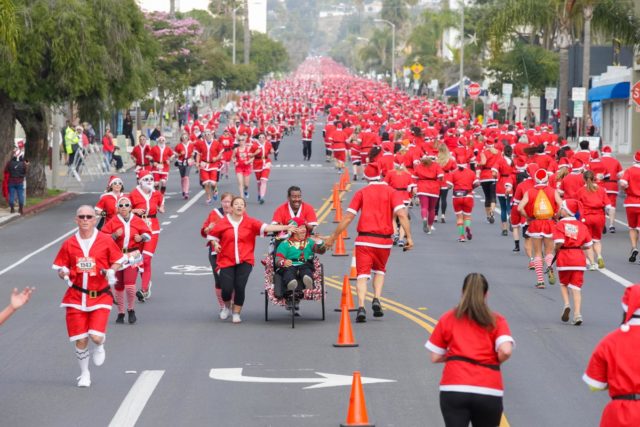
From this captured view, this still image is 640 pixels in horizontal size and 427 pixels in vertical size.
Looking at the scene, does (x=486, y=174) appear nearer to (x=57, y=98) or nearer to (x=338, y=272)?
(x=338, y=272)

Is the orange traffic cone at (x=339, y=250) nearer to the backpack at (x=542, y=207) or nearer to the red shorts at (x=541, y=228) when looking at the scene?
the red shorts at (x=541, y=228)

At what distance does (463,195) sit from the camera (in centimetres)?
2669

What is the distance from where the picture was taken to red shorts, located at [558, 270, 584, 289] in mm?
16734

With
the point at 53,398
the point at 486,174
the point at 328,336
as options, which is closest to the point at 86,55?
the point at 486,174

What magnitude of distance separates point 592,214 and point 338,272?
418cm

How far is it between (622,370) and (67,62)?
2806cm

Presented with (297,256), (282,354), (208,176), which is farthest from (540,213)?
(208,176)

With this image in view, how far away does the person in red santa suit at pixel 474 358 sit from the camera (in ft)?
28.1

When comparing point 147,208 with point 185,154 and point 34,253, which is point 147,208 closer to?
Result: point 34,253

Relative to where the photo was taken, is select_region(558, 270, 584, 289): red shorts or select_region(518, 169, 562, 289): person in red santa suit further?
select_region(518, 169, 562, 289): person in red santa suit

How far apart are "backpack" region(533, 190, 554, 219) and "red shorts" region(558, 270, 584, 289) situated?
3685 millimetres

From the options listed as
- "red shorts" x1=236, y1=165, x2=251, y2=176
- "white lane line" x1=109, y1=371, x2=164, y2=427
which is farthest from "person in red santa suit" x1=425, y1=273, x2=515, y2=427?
"red shorts" x1=236, y1=165, x2=251, y2=176

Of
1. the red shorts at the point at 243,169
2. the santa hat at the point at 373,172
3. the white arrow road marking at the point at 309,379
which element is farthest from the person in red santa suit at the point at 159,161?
the white arrow road marking at the point at 309,379

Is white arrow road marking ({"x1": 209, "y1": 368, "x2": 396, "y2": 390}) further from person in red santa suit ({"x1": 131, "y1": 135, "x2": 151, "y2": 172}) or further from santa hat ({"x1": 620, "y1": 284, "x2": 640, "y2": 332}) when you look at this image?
person in red santa suit ({"x1": 131, "y1": 135, "x2": 151, "y2": 172})
